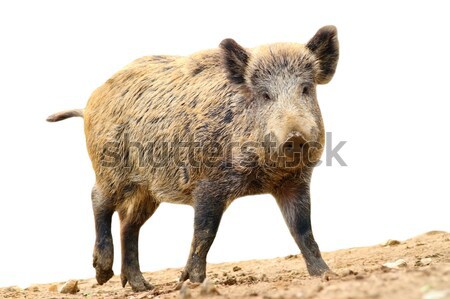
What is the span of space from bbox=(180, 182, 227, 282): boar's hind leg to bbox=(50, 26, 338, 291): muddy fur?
1 centimetres

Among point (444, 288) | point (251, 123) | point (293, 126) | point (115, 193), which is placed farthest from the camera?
point (115, 193)

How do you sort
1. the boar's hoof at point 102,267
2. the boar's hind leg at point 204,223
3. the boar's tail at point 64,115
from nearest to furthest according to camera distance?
the boar's hind leg at point 204,223 → the boar's hoof at point 102,267 → the boar's tail at point 64,115

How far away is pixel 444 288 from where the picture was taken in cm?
623

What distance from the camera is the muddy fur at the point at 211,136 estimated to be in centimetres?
930

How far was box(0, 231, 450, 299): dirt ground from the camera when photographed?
259 inches

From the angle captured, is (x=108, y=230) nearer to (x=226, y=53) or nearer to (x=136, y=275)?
(x=136, y=275)

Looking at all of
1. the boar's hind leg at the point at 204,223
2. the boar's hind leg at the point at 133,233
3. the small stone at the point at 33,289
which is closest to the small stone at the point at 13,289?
the small stone at the point at 33,289

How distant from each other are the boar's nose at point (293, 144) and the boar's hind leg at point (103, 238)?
315cm

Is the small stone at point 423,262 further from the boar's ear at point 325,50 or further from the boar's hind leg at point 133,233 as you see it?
the boar's hind leg at point 133,233

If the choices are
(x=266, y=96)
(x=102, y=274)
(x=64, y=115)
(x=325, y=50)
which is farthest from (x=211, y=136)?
(x=64, y=115)

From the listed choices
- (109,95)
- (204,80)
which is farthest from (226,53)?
(109,95)

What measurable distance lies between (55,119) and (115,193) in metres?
1.95

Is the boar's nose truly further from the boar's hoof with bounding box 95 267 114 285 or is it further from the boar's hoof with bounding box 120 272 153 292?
the boar's hoof with bounding box 95 267 114 285

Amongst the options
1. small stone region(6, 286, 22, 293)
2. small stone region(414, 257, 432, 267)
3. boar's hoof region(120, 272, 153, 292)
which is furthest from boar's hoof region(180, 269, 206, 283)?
small stone region(6, 286, 22, 293)
